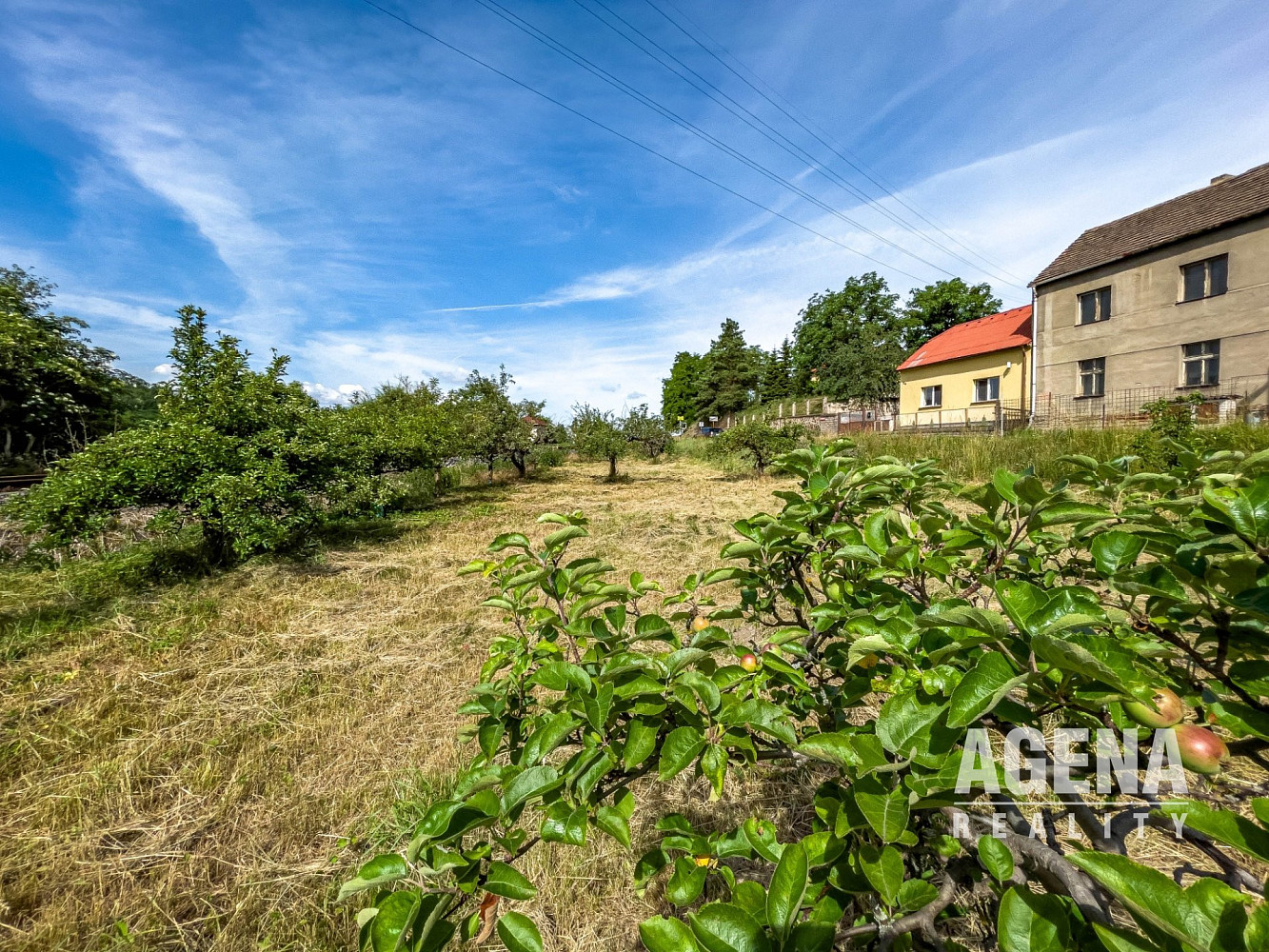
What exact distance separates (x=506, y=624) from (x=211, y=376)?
5.34 m

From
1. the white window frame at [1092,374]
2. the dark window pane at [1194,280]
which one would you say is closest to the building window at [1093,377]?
the white window frame at [1092,374]

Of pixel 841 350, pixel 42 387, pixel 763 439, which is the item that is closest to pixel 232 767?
pixel 763 439

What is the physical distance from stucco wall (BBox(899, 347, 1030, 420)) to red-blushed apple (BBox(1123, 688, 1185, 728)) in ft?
64.8

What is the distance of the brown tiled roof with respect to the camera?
1095 centimetres

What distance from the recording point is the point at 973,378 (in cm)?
1762

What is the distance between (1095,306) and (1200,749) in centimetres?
1885

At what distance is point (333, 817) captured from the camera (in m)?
1.98

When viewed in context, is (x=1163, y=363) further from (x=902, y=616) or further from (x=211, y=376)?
(x=211, y=376)

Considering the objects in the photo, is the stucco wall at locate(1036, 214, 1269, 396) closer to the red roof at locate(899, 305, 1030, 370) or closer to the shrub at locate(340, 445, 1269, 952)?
the red roof at locate(899, 305, 1030, 370)

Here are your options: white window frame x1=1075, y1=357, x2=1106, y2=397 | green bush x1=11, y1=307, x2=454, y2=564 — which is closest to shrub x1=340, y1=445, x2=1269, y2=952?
green bush x1=11, y1=307, x2=454, y2=564

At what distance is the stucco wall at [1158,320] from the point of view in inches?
419

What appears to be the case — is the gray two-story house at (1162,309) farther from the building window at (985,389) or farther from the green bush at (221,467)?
the green bush at (221,467)

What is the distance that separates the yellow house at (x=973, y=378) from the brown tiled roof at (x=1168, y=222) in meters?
2.77

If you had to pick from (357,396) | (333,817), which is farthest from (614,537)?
(357,396)
